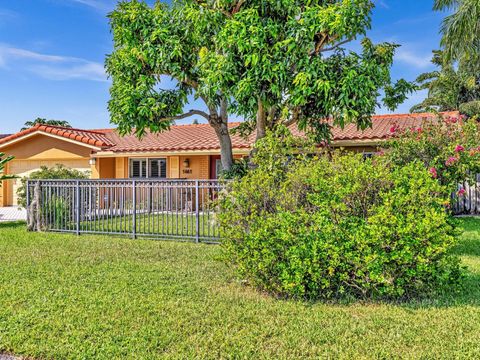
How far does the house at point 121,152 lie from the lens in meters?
18.8

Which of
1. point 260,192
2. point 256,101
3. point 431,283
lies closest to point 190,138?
point 256,101

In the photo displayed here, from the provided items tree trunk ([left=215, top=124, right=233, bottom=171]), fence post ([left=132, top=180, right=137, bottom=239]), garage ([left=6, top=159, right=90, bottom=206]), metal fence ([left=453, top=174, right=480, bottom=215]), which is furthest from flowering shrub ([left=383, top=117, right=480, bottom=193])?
garage ([left=6, top=159, right=90, bottom=206])

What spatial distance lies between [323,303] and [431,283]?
1.53 metres

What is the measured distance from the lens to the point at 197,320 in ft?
15.3

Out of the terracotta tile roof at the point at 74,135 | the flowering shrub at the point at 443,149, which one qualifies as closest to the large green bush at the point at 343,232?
the flowering shrub at the point at 443,149

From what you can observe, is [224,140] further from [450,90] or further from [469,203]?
[450,90]

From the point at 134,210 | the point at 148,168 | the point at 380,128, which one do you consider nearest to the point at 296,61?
the point at 134,210

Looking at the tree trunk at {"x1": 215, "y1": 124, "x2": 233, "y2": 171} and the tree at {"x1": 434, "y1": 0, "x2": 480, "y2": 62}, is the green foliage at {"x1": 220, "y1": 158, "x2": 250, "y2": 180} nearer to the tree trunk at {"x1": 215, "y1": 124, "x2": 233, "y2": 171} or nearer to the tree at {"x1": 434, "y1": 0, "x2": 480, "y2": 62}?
the tree trunk at {"x1": 215, "y1": 124, "x2": 233, "y2": 171}

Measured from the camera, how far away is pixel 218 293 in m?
5.72

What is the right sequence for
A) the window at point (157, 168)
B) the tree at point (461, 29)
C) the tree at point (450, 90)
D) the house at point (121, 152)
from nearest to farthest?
the tree at point (461, 29)
the house at point (121, 152)
the window at point (157, 168)
the tree at point (450, 90)

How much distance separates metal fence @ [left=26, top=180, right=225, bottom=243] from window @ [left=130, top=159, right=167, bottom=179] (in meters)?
8.40

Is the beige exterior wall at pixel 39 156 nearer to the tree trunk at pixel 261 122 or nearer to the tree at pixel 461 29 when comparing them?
the tree trunk at pixel 261 122

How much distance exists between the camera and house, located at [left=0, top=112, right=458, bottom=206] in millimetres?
18797

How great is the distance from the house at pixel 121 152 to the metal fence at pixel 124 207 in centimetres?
696
